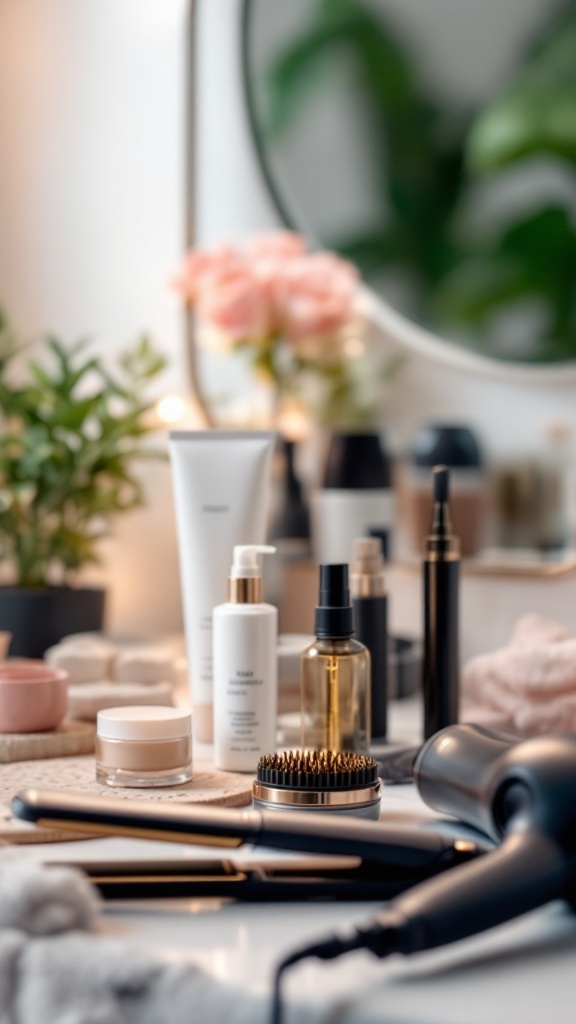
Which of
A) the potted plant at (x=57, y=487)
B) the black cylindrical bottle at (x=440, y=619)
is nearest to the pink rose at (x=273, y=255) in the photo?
the potted plant at (x=57, y=487)

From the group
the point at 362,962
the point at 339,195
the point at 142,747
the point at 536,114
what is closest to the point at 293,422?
the point at 339,195

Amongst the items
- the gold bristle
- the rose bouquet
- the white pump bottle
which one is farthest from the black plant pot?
the gold bristle

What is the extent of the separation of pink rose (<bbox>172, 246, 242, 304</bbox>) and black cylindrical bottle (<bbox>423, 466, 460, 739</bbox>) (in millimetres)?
499

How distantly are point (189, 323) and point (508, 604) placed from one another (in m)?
0.48

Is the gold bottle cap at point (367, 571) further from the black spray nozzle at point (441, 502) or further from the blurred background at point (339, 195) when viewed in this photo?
the blurred background at point (339, 195)

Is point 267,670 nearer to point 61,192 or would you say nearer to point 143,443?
point 143,443

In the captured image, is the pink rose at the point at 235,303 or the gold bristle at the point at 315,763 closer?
the gold bristle at the point at 315,763

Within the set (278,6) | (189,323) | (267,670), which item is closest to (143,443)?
(189,323)

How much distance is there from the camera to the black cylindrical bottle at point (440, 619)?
0.76 meters

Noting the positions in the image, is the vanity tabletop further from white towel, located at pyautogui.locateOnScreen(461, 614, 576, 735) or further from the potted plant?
the potted plant

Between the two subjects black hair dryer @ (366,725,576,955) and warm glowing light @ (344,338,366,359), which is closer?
black hair dryer @ (366,725,576,955)

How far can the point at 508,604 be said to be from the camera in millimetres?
1005

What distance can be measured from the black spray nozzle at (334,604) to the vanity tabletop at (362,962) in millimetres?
194

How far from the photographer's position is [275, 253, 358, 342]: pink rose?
3.72ft
